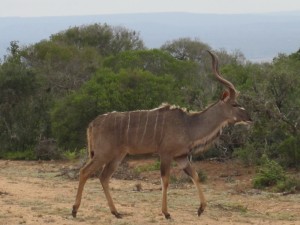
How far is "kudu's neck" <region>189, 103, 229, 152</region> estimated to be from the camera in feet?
28.8

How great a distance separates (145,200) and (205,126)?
81.3 inches

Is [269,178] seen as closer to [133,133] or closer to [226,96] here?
[226,96]

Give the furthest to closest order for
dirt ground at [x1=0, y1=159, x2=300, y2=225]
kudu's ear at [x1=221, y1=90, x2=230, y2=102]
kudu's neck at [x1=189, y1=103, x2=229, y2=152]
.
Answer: kudu's ear at [x1=221, y1=90, x2=230, y2=102] → kudu's neck at [x1=189, y1=103, x2=229, y2=152] → dirt ground at [x1=0, y1=159, x2=300, y2=225]

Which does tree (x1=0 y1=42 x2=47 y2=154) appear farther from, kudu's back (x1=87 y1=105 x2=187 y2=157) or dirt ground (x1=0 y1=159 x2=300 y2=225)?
kudu's back (x1=87 y1=105 x2=187 y2=157)

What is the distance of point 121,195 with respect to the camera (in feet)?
35.9

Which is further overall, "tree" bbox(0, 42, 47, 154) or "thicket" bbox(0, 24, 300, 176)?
"tree" bbox(0, 42, 47, 154)

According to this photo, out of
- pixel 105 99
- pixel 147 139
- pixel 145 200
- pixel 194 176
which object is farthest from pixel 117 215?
pixel 105 99

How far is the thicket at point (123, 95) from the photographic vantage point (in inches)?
584

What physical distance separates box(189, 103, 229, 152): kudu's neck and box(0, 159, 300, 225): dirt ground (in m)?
0.98

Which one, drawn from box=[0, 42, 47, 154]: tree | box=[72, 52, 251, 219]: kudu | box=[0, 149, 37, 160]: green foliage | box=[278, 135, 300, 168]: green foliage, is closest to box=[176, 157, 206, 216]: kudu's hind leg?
box=[72, 52, 251, 219]: kudu

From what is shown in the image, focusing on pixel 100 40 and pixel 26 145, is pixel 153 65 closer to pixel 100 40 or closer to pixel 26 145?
pixel 26 145

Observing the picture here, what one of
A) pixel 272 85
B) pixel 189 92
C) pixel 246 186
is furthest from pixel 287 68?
pixel 246 186

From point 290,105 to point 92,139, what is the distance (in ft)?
24.8

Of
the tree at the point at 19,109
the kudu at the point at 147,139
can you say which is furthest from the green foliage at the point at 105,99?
the kudu at the point at 147,139
